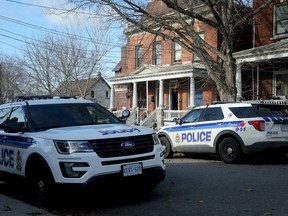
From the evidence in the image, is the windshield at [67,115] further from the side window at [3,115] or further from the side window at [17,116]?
the side window at [3,115]

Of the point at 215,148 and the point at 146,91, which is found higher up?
the point at 146,91

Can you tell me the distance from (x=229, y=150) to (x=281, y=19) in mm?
12739

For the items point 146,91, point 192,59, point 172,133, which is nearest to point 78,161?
point 172,133

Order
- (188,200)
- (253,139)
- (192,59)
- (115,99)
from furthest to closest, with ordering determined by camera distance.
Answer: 1. (115,99)
2. (192,59)
3. (253,139)
4. (188,200)

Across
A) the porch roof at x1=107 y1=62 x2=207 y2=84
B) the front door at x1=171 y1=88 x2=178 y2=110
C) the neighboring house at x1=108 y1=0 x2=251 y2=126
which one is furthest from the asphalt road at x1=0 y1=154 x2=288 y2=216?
the front door at x1=171 y1=88 x2=178 y2=110

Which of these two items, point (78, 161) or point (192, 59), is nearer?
point (78, 161)

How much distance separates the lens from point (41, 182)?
6625mm

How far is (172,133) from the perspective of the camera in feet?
45.3

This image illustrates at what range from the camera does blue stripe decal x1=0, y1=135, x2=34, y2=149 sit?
6.86m

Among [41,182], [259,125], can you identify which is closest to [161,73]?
[259,125]

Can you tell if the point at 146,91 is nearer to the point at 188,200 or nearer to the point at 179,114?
the point at 179,114

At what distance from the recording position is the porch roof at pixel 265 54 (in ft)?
61.7

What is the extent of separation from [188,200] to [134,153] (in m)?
1.27

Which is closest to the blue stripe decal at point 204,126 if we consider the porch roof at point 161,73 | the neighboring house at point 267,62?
the neighboring house at point 267,62
